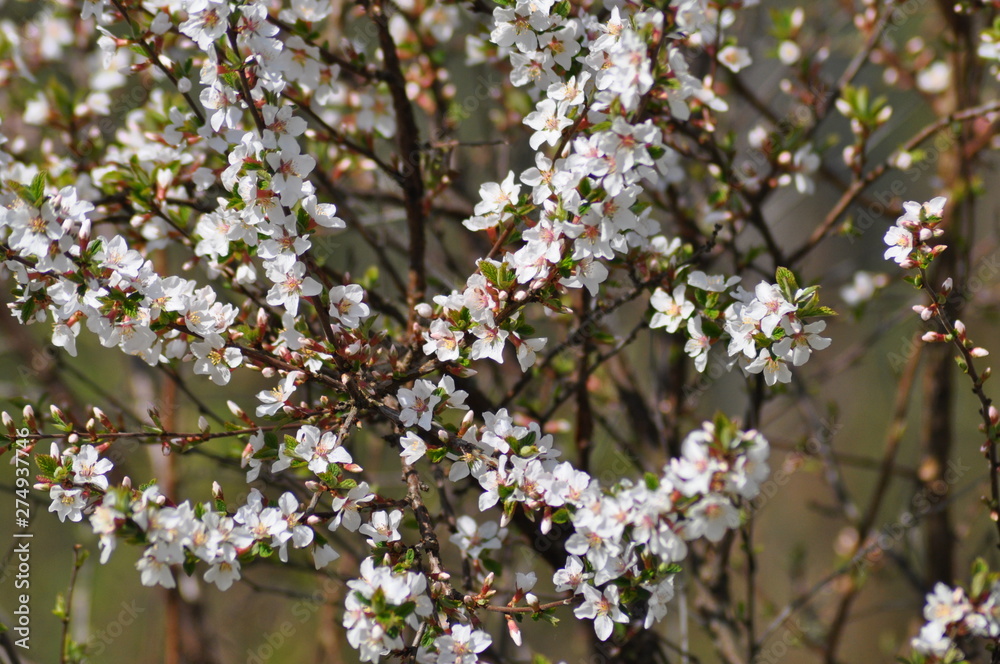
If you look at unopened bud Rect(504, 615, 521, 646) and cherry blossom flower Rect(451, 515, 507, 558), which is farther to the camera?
cherry blossom flower Rect(451, 515, 507, 558)

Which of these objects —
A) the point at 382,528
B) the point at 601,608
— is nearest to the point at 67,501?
the point at 382,528

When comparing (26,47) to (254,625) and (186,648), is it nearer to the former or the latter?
(186,648)

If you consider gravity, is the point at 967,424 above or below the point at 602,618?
above

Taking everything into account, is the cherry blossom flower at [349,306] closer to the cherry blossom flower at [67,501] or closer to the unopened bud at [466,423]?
the unopened bud at [466,423]

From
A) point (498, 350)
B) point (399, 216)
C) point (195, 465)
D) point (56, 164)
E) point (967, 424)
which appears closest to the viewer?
point (498, 350)

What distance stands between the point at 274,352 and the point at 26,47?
2363mm

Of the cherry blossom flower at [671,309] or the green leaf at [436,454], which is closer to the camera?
the green leaf at [436,454]

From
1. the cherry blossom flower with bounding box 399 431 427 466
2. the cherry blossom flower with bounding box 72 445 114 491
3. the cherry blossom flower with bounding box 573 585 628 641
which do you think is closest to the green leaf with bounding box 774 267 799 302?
the cherry blossom flower with bounding box 573 585 628 641

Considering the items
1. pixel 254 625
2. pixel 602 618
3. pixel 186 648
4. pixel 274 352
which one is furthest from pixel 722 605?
pixel 254 625

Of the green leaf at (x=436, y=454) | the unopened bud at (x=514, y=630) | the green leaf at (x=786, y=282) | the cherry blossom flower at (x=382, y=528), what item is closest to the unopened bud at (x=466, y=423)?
Result: the green leaf at (x=436, y=454)

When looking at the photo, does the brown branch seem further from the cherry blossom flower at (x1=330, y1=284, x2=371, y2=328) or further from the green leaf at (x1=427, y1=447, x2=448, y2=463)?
the green leaf at (x1=427, y1=447, x2=448, y2=463)

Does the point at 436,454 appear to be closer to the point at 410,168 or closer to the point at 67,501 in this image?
the point at 67,501

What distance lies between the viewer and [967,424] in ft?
22.1

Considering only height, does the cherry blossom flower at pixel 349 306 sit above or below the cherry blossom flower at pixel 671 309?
below
